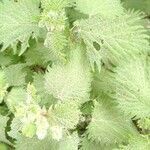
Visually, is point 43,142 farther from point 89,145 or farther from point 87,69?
point 87,69

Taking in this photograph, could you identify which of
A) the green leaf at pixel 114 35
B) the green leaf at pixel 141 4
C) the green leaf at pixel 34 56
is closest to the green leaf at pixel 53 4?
the green leaf at pixel 114 35

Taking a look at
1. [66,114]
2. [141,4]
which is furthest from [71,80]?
[141,4]

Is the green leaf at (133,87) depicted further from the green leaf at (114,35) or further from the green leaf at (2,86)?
the green leaf at (2,86)

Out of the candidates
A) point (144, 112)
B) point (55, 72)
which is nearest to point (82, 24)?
point (55, 72)

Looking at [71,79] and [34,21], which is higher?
[34,21]

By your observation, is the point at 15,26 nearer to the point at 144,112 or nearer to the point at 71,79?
the point at 71,79

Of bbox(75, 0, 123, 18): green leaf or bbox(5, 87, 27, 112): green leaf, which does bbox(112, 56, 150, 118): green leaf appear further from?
bbox(5, 87, 27, 112): green leaf
